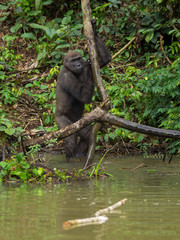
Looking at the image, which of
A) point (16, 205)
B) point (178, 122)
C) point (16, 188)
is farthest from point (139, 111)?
point (16, 205)

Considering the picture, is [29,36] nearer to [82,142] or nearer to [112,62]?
[112,62]

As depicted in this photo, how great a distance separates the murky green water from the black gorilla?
87.2 inches

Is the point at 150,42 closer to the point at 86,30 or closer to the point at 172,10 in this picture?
the point at 172,10

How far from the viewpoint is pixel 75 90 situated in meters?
8.12

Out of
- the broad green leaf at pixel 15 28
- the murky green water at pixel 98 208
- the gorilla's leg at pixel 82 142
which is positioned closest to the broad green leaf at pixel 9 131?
the murky green water at pixel 98 208

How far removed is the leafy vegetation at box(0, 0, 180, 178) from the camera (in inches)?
359

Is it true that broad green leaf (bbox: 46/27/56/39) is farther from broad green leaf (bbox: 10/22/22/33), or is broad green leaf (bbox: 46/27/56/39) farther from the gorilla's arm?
the gorilla's arm

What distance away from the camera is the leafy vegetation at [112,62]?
29.9 feet

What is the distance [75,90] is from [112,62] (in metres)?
4.16

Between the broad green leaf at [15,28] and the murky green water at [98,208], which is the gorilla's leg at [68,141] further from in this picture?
the broad green leaf at [15,28]

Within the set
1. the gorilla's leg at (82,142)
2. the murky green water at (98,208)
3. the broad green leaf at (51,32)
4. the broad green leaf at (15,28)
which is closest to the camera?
the murky green water at (98,208)

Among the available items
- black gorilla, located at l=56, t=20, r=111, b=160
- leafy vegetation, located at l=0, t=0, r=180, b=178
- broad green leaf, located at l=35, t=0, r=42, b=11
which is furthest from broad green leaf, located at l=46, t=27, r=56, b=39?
black gorilla, located at l=56, t=20, r=111, b=160

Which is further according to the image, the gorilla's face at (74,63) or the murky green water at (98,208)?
the gorilla's face at (74,63)

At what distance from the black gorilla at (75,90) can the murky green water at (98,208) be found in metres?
2.21
